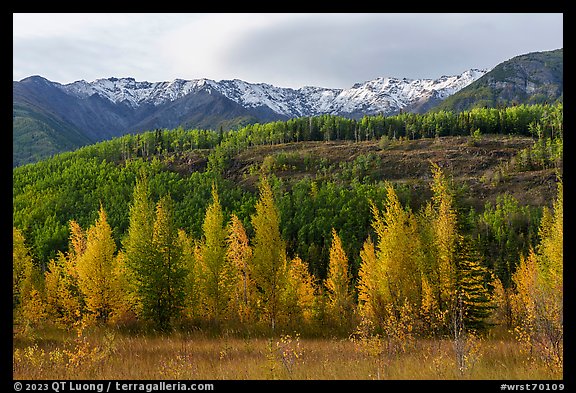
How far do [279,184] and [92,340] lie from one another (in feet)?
419

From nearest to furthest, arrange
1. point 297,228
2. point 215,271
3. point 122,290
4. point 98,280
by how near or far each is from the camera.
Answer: point 98,280 < point 122,290 < point 215,271 < point 297,228

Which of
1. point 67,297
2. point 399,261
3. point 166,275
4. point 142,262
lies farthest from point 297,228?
point 142,262

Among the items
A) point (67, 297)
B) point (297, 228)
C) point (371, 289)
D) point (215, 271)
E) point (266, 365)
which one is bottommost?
point (297, 228)

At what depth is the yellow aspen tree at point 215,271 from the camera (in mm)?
24656

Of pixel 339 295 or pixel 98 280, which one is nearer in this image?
pixel 98 280

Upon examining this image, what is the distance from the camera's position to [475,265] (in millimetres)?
21109

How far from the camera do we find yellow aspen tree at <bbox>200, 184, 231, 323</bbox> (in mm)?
24656

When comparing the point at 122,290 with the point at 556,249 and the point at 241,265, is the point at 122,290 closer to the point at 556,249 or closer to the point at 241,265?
the point at 241,265

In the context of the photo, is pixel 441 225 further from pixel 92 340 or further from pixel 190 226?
pixel 190 226

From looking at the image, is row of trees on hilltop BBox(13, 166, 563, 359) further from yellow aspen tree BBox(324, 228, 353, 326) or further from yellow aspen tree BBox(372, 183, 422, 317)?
yellow aspen tree BBox(324, 228, 353, 326)

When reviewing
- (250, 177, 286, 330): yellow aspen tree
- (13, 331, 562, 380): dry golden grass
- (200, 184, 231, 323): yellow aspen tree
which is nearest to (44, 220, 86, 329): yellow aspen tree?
(200, 184, 231, 323): yellow aspen tree

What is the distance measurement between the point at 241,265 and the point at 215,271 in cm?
412

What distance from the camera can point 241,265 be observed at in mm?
29109

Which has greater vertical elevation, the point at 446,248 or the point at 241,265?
the point at 446,248
